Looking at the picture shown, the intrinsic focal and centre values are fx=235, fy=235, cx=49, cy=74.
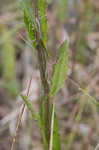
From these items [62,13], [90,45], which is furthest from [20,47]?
[62,13]

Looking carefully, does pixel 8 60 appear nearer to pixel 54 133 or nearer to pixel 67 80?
pixel 67 80

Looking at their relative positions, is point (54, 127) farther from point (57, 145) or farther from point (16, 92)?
point (16, 92)

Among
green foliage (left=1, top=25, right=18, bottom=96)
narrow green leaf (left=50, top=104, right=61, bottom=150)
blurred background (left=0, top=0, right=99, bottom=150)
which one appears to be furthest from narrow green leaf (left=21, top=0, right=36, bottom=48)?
green foliage (left=1, top=25, right=18, bottom=96)

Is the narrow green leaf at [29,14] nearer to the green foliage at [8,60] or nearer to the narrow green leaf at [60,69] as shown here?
the narrow green leaf at [60,69]

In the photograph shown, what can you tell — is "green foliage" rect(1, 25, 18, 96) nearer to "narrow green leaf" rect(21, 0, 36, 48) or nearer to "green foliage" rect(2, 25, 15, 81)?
"green foliage" rect(2, 25, 15, 81)

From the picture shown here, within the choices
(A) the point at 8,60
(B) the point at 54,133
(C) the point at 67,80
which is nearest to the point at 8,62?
(A) the point at 8,60

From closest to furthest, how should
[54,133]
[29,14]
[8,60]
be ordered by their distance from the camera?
[29,14] < [54,133] < [8,60]
